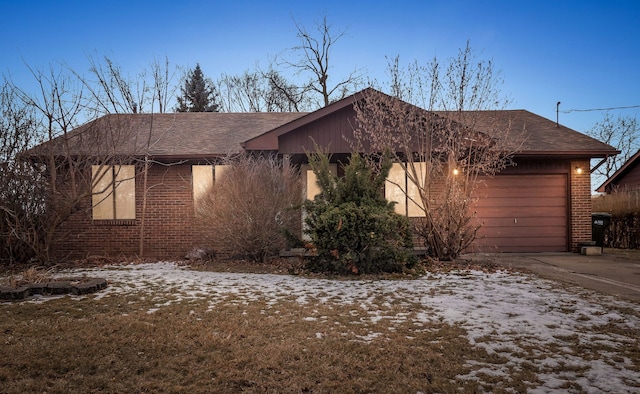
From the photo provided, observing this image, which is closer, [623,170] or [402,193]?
[402,193]

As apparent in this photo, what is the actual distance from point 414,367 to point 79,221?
36.4 ft

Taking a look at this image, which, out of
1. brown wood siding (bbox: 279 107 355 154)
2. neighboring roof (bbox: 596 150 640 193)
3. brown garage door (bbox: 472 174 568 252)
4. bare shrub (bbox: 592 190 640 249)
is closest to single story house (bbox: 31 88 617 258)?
brown garage door (bbox: 472 174 568 252)

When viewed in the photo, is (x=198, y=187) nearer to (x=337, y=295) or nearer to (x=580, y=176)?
(x=337, y=295)

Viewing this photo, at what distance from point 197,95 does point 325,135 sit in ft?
83.7

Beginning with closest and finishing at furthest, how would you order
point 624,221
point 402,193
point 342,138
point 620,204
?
point 342,138 → point 402,193 → point 624,221 → point 620,204

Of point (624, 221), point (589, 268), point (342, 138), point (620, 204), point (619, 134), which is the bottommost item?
point (589, 268)

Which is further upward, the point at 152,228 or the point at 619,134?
the point at 619,134

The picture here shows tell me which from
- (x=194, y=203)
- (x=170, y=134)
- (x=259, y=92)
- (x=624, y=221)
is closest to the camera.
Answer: (x=194, y=203)

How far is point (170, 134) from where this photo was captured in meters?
12.8

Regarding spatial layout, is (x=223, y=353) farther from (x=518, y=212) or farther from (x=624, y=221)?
(x=624, y=221)

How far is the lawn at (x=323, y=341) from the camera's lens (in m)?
3.12

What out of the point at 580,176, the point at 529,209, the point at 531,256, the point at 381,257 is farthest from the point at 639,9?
the point at 381,257

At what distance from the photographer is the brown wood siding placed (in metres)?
10.7

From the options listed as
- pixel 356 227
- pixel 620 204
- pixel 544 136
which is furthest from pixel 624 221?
pixel 356 227
